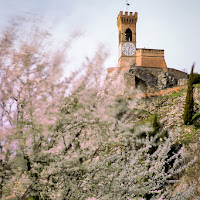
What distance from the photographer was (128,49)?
36406 mm

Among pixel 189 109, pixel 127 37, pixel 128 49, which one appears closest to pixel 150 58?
pixel 128 49

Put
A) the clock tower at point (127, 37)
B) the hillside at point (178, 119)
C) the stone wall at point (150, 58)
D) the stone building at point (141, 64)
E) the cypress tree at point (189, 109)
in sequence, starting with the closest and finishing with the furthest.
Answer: the hillside at point (178, 119) < the cypress tree at point (189, 109) < the stone building at point (141, 64) < the stone wall at point (150, 58) < the clock tower at point (127, 37)

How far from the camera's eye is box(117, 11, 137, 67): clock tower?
117ft

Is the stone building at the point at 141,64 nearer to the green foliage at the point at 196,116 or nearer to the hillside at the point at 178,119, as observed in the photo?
the hillside at the point at 178,119

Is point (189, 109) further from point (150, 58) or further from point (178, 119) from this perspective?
point (150, 58)

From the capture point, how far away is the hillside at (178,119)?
1273 centimetres

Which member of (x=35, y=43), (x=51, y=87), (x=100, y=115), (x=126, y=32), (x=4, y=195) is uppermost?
(x=126, y=32)

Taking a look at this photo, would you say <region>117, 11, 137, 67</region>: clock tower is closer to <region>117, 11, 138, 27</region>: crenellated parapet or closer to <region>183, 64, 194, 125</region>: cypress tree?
<region>117, 11, 138, 27</region>: crenellated parapet

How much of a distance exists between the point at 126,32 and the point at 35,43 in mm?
36744

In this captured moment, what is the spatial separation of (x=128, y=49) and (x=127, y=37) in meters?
2.76

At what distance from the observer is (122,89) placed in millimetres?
3334

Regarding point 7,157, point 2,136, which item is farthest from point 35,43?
point 7,157

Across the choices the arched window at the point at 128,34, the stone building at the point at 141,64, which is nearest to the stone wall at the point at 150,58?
the stone building at the point at 141,64

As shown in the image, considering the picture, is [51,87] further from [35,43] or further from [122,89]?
[122,89]
